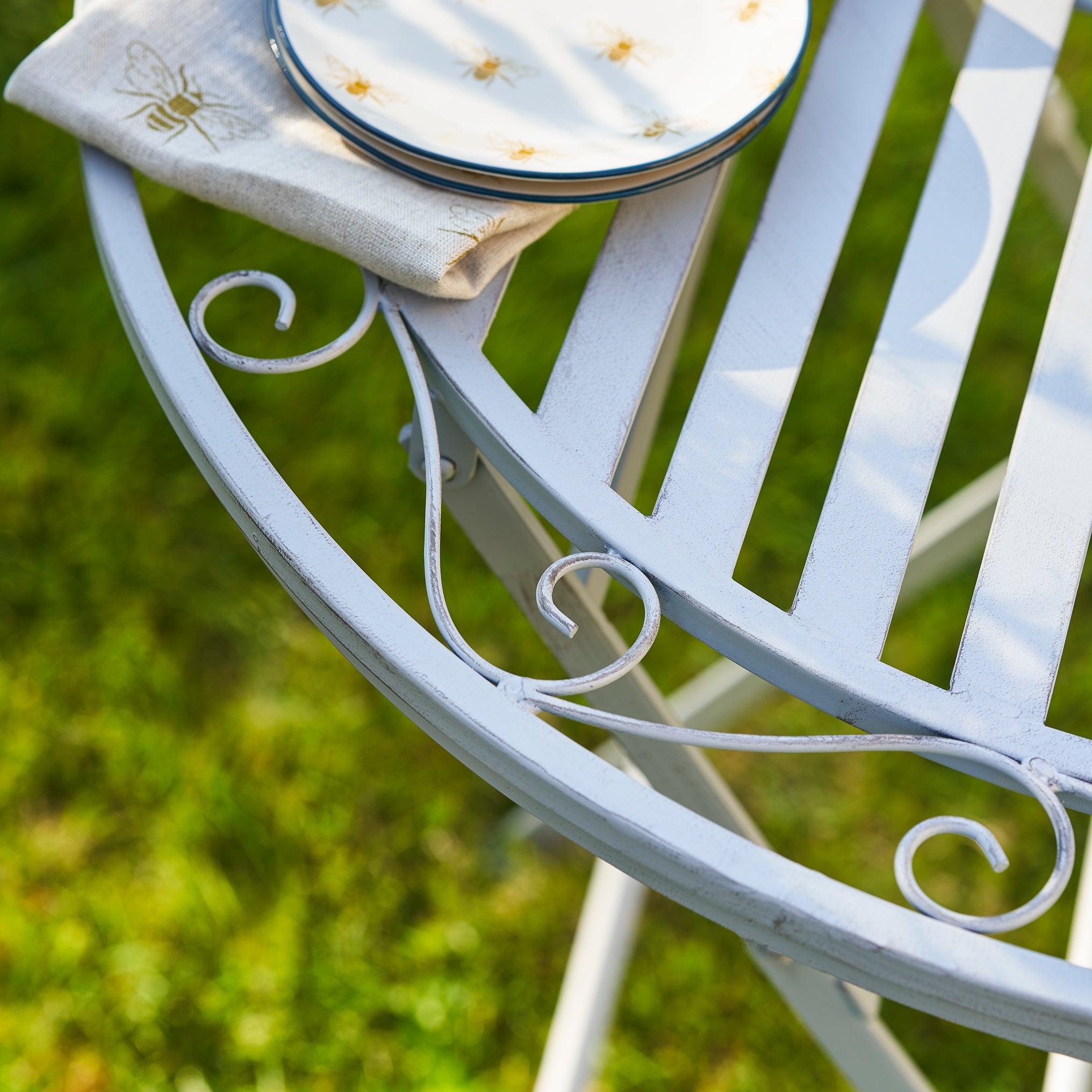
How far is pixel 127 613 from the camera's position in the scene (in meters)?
1.35

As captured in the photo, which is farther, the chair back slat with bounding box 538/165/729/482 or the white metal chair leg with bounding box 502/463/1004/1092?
the white metal chair leg with bounding box 502/463/1004/1092

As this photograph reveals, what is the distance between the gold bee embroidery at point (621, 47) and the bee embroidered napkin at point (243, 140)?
5.4 inches

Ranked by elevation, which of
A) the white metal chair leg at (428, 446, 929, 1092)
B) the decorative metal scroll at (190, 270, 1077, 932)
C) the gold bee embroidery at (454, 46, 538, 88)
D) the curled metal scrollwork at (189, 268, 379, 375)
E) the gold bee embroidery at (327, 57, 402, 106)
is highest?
the gold bee embroidery at (454, 46, 538, 88)

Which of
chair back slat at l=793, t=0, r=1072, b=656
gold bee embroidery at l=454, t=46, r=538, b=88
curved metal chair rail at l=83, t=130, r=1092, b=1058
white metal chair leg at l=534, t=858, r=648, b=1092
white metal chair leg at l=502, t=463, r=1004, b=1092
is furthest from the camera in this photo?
white metal chair leg at l=534, t=858, r=648, b=1092

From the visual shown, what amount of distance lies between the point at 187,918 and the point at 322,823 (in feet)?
0.55

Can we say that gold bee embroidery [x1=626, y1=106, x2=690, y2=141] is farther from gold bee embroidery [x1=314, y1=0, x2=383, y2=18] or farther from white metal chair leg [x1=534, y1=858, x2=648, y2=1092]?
white metal chair leg [x1=534, y1=858, x2=648, y2=1092]

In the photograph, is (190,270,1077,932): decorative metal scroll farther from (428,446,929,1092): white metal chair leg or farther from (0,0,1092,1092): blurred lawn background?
(0,0,1092,1092): blurred lawn background

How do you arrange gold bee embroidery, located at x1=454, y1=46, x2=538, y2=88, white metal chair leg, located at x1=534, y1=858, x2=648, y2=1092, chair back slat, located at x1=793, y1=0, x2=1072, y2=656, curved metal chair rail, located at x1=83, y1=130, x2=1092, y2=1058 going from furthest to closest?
white metal chair leg, located at x1=534, y1=858, x2=648, y2=1092
gold bee embroidery, located at x1=454, y1=46, x2=538, y2=88
chair back slat, located at x1=793, y1=0, x2=1072, y2=656
curved metal chair rail, located at x1=83, y1=130, x2=1092, y2=1058

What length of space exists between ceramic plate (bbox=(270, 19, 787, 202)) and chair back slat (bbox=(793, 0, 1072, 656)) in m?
0.14

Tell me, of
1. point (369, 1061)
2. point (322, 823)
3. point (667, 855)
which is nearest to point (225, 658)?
point (322, 823)

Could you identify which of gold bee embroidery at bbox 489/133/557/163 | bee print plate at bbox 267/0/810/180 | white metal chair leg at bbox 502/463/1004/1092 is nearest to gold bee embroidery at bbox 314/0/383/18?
bee print plate at bbox 267/0/810/180

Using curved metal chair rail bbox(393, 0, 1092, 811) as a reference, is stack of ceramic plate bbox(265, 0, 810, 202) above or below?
above

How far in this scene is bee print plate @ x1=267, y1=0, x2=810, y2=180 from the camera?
642 mm

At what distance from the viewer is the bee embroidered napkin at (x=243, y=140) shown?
2.01 ft
